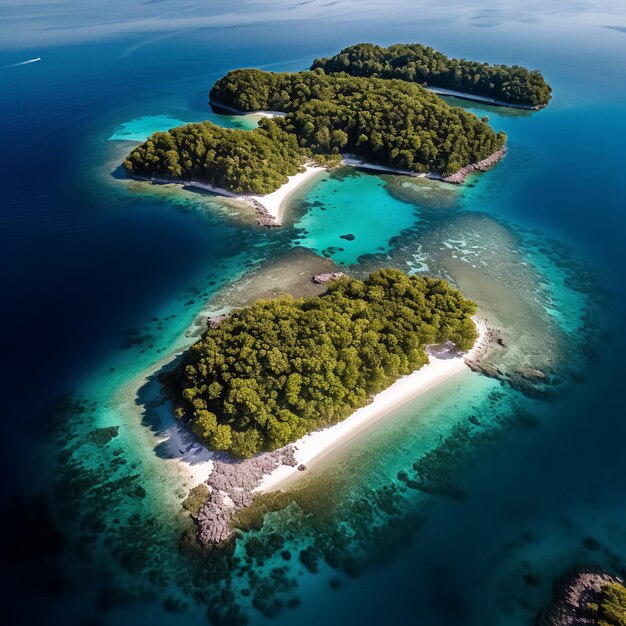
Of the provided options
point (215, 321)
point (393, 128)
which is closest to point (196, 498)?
point (215, 321)

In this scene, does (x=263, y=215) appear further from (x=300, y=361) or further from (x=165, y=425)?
(x=165, y=425)

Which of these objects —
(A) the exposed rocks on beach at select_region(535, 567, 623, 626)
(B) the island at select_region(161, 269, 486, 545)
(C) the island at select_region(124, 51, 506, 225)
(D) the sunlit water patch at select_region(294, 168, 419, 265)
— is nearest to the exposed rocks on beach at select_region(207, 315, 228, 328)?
(B) the island at select_region(161, 269, 486, 545)

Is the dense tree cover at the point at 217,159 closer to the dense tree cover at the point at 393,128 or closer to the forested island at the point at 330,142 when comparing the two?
the forested island at the point at 330,142

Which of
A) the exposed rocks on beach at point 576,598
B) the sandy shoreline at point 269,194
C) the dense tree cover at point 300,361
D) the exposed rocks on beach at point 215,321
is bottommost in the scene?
the exposed rocks on beach at point 576,598

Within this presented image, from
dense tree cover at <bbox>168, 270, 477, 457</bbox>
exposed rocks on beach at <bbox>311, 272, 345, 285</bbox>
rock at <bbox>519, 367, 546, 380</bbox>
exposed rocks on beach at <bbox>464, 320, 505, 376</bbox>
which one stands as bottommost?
rock at <bbox>519, 367, 546, 380</bbox>

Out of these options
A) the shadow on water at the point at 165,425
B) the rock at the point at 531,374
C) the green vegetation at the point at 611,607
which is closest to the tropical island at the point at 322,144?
the shadow on water at the point at 165,425

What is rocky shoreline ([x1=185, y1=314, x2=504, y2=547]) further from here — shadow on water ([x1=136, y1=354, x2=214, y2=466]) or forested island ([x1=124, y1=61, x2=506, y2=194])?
forested island ([x1=124, y1=61, x2=506, y2=194])
